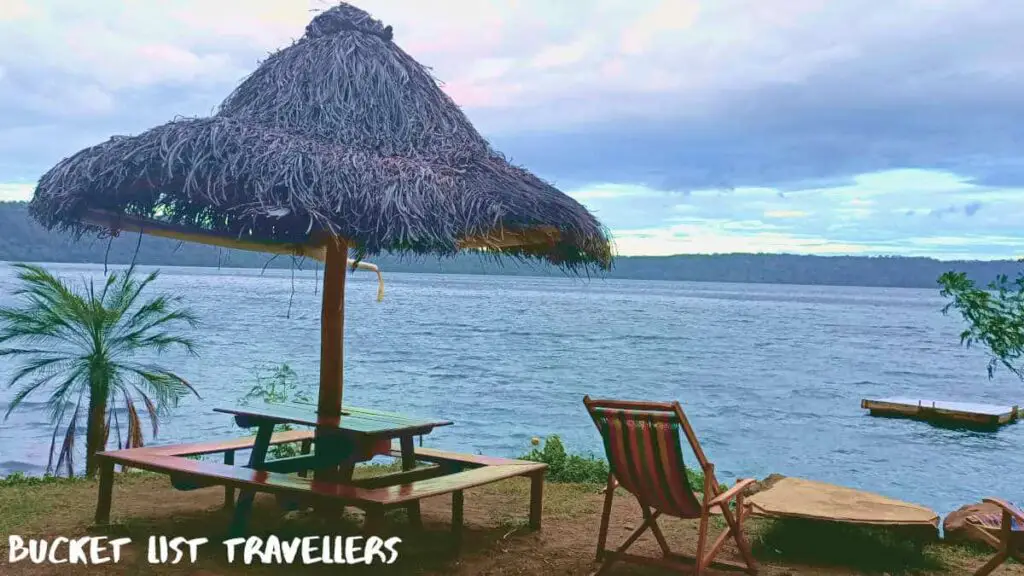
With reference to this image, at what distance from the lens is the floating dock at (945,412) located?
20812 mm

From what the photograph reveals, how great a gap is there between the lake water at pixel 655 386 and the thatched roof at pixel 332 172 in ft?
29.5

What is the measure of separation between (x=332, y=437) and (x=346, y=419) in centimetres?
16

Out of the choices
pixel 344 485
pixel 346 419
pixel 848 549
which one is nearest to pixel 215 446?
pixel 346 419

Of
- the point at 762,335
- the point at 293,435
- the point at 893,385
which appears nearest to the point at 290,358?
the point at 893,385

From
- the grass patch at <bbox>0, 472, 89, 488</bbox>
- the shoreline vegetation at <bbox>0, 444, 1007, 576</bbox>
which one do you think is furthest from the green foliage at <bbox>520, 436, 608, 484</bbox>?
the grass patch at <bbox>0, 472, 89, 488</bbox>

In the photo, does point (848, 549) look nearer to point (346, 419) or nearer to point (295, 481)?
point (346, 419)

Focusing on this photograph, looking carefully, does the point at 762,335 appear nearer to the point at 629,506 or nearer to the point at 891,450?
the point at 891,450

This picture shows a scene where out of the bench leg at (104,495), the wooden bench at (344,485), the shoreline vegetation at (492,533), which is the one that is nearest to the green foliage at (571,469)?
the shoreline vegetation at (492,533)

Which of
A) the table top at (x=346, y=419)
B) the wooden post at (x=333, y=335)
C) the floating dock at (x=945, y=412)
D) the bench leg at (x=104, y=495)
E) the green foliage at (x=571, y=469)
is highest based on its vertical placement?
the wooden post at (x=333, y=335)

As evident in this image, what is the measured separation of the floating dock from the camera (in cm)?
2081

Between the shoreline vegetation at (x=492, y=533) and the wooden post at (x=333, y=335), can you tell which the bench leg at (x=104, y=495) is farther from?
the wooden post at (x=333, y=335)

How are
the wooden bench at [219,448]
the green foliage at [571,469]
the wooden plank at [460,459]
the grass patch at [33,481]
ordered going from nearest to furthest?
the wooden bench at [219,448] → the wooden plank at [460,459] → the grass patch at [33,481] → the green foliage at [571,469]

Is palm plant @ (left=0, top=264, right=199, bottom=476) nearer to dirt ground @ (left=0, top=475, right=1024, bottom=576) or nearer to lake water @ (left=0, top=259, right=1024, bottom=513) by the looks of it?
dirt ground @ (left=0, top=475, right=1024, bottom=576)

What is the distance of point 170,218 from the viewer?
15.8ft
